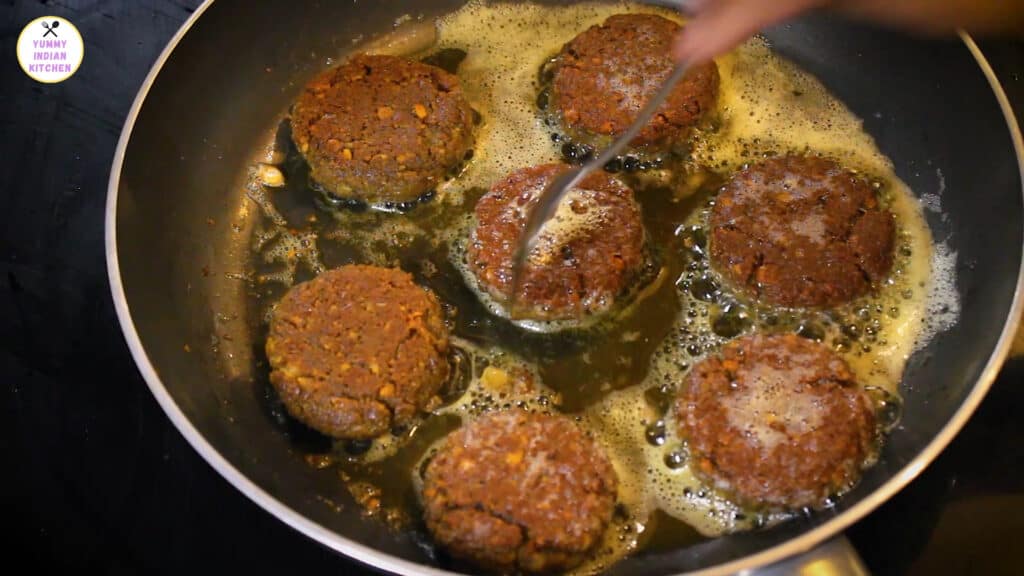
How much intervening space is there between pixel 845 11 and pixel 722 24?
1.55 feet

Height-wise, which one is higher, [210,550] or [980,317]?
[980,317]

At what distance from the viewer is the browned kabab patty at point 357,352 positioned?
1.36m

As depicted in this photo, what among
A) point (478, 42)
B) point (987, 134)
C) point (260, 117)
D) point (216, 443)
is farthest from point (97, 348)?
point (987, 134)

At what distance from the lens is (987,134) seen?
59.0 inches

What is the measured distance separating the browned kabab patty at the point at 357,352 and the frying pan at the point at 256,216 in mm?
102

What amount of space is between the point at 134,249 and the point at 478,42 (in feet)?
2.85

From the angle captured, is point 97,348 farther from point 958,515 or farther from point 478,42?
point 958,515

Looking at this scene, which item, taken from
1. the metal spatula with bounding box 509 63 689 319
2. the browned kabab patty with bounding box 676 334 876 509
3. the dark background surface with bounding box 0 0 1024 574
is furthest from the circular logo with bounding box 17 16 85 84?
the browned kabab patty with bounding box 676 334 876 509

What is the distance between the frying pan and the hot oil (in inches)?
1.7

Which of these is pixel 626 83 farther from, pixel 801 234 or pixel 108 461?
pixel 108 461

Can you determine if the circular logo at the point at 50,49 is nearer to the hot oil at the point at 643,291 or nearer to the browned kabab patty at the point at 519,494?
the hot oil at the point at 643,291

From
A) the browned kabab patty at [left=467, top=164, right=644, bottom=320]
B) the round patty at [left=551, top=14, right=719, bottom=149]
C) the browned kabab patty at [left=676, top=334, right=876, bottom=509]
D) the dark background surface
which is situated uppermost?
the round patty at [left=551, top=14, right=719, bottom=149]

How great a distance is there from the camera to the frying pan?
4.17 ft

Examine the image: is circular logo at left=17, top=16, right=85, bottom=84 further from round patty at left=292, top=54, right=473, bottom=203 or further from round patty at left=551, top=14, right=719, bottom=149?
round patty at left=551, top=14, right=719, bottom=149
